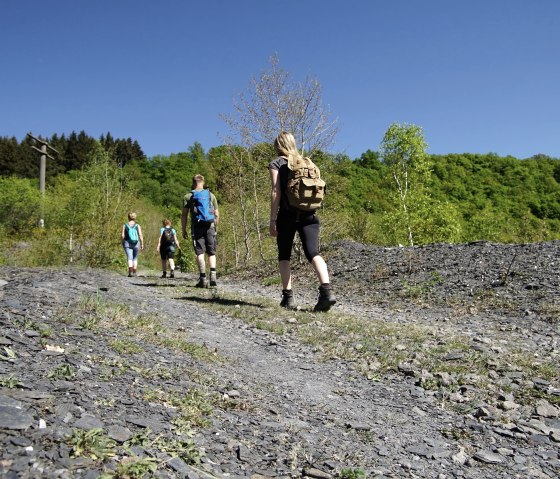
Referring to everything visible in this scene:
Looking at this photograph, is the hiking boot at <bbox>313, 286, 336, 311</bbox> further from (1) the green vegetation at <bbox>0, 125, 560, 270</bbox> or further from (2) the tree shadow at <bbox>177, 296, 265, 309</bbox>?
(1) the green vegetation at <bbox>0, 125, 560, 270</bbox>

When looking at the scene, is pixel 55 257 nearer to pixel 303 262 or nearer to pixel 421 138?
pixel 303 262

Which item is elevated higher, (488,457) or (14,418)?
(14,418)

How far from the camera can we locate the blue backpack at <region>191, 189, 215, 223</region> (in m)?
8.05

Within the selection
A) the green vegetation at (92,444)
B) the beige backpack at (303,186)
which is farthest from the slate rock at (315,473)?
the beige backpack at (303,186)

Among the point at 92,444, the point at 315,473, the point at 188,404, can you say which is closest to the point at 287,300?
the point at 188,404

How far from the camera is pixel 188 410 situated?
2.20 m

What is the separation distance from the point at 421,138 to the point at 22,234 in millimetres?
24076

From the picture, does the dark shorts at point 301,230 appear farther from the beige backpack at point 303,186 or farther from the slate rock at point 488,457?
the slate rock at point 488,457

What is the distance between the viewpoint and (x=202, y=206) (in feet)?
26.4

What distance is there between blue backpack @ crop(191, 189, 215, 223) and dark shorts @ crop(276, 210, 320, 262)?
8.37 feet

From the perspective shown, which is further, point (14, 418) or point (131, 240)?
point (131, 240)

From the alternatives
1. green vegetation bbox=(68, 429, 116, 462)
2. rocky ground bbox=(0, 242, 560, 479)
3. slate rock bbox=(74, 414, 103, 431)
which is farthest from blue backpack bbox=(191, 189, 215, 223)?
green vegetation bbox=(68, 429, 116, 462)

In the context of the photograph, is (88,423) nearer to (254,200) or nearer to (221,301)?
(221,301)

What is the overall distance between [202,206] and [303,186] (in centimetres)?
315
